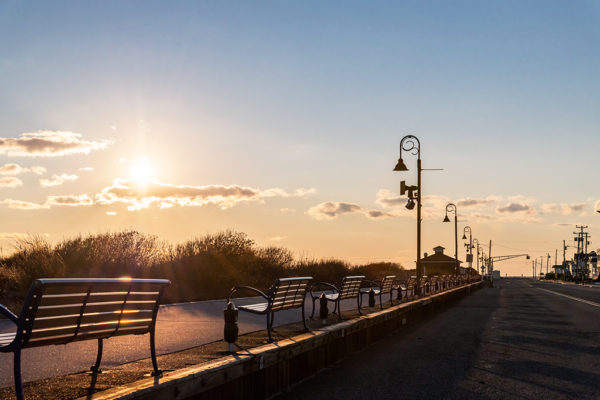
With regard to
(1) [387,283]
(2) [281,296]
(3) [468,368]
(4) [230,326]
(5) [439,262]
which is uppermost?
(5) [439,262]

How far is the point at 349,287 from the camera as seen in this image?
14.6 metres

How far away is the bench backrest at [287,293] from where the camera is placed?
926 centimetres

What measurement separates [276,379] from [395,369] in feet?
7.92

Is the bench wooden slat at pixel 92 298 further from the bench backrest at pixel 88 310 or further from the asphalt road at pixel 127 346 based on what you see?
the asphalt road at pixel 127 346

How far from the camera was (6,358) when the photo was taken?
9.30 m

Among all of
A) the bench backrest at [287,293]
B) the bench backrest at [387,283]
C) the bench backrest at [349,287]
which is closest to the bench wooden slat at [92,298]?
the bench backrest at [287,293]

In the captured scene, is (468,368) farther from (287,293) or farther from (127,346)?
(127,346)

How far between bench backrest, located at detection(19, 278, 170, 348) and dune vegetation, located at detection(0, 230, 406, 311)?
40.5 ft

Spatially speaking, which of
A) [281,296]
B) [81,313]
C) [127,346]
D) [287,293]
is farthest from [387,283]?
[81,313]

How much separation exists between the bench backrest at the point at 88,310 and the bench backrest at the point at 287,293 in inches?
105

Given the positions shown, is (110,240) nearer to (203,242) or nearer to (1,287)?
(1,287)

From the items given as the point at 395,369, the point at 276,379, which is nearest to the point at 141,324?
the point at 276,379

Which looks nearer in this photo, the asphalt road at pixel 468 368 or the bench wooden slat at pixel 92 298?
the bench wooden slat at pixel 92 298

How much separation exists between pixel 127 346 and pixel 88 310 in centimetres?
495
